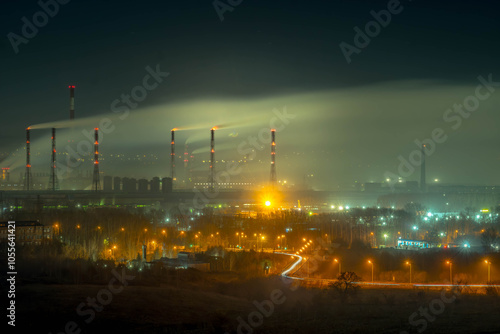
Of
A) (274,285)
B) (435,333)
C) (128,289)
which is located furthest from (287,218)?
(435,333)

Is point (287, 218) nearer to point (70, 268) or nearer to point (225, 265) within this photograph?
point (225, 265)

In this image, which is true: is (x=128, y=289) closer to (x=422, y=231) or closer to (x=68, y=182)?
(x=422, y=231)

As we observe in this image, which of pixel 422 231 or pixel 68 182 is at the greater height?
pixel 68 182

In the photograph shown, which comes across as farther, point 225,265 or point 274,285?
point 225,265

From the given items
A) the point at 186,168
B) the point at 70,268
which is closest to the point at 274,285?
the point at 70,268

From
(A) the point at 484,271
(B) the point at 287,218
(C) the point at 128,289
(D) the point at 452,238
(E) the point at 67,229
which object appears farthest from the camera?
(B) the point at 287,218

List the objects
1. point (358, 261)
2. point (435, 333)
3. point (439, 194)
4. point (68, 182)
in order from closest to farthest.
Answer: point (435, 333) → point (358, 261) → point (68, 182) → point (439, 194)
